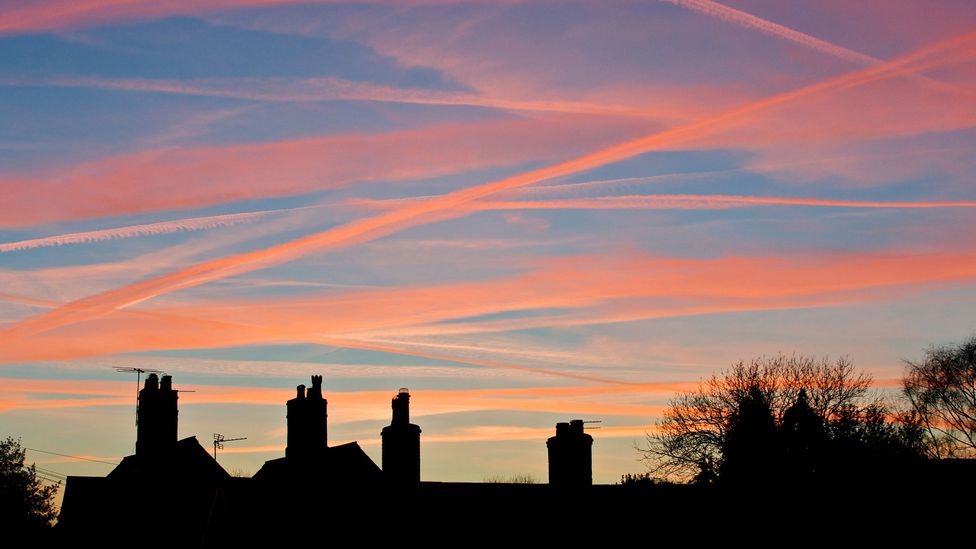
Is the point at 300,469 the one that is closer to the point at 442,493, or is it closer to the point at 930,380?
the point at 442,493

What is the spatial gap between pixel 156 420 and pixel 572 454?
14481 millimetres

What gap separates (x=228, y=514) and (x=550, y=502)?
939 cm

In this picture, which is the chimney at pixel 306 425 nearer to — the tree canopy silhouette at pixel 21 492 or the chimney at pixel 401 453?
the chimney at pixel 401 453

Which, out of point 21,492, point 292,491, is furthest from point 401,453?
point 21,492

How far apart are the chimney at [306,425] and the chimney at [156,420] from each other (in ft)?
13.7

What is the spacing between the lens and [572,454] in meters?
35.3

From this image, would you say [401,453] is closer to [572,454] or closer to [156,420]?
[572,454]

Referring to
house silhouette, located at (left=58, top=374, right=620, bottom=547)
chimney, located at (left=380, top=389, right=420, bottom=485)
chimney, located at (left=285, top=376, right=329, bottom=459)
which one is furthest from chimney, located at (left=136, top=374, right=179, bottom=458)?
chimney, located at (left=380, top=389, right=420, bottom=485)

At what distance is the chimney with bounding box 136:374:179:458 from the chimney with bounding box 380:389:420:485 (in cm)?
874

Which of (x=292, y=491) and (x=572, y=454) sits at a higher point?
(x=572, y=454)

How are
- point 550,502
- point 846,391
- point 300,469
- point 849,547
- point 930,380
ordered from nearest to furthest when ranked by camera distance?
1. point 849,547
2. point 550,502
3. point 300,469
4. point 846,391
5. point 930,380

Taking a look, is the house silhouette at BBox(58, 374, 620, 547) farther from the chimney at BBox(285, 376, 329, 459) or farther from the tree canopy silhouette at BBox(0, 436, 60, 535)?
the tree canopy silhouette at BBox(0, 436, 60, 535)

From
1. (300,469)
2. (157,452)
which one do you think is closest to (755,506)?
(300,469)

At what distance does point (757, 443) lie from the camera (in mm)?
67062
